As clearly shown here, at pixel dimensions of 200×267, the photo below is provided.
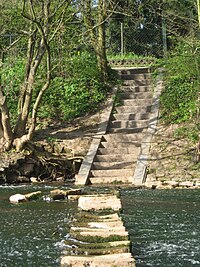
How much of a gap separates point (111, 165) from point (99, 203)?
17.5ft

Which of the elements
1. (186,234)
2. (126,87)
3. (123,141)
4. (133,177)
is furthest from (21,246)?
(126,87)

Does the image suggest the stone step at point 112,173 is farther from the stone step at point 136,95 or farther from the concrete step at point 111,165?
the stone step at point 136,95

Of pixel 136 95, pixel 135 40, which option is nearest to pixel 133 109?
pixel 136 95

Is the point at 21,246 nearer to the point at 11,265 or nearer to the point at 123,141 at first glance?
the point at 11,265

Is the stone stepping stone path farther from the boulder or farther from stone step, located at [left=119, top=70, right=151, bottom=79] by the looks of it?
stone step, located at [left=119, top=70, right=151, bottom=79]

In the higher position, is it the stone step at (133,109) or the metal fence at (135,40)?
the metal fence at (135,40)

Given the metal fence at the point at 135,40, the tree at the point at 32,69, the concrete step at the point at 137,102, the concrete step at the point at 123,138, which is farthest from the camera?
the metal fence at the point at 135,40

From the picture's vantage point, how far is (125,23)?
78.8 feet

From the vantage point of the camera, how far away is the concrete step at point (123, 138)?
1455cm

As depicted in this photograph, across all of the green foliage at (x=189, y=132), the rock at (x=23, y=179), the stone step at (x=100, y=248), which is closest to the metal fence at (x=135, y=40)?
the green foliage at (x=189, y=132)

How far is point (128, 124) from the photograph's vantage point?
15.4 meters

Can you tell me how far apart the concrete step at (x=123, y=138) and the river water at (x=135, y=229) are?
3.90m

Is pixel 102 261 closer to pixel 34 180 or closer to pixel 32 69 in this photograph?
pixel 34 180

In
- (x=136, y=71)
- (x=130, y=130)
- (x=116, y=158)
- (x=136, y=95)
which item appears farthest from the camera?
(x=136, y=71)
